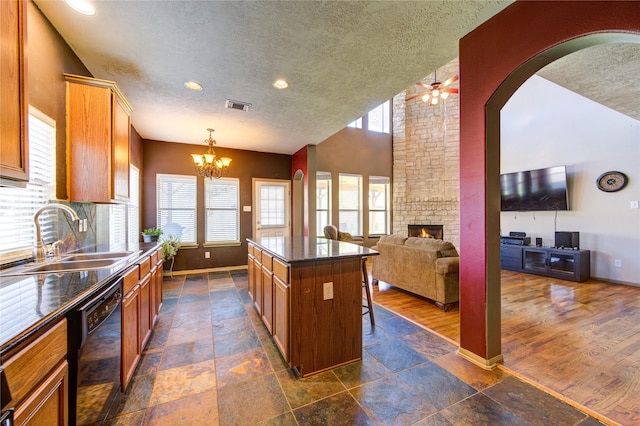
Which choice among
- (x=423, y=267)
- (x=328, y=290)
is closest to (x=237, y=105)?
(x=328, y=290)

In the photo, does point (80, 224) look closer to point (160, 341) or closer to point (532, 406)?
point (160, 341)

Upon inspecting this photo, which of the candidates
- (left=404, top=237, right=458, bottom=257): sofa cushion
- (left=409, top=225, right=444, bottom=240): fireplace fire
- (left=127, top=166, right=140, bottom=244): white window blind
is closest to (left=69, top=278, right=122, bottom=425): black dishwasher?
(left=127, top=166, right=140, bottom=244): white window blind

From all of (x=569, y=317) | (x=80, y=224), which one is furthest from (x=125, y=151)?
(x=569, y=317)

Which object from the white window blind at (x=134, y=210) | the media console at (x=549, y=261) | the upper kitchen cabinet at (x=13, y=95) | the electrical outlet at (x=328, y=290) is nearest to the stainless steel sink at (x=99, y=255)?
the upper kitchen cabinet at (x=13, y=95)

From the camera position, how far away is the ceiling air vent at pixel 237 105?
3.22 metres

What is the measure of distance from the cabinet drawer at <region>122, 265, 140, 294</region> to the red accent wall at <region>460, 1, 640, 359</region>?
8.22ft

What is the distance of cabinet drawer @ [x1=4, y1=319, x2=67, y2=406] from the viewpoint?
2.34 ft

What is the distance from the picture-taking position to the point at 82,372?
1118 mm

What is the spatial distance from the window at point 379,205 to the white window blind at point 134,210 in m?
5.42

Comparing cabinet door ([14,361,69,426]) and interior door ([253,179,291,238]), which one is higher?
interior door ([253,179,291,238])

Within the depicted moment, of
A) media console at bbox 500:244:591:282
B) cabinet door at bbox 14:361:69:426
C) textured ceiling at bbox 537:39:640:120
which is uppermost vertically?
textured ceiling at bbox 537:39:640:120

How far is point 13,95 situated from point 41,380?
134 cm

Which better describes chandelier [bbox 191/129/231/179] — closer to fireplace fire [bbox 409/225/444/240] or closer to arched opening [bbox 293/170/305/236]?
arched opening [bbox 293/170/305/236]

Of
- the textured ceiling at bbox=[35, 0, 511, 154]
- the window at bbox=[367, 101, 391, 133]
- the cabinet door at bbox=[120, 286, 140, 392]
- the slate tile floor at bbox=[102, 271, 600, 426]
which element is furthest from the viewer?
the window at bbox=[367, 101, 391, 133]
